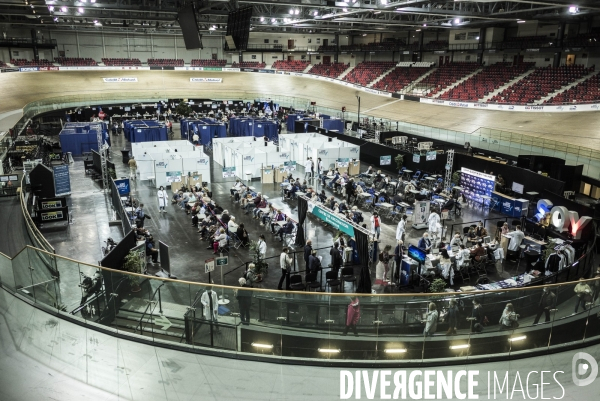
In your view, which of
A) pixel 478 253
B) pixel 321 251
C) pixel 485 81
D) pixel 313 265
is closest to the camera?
pixel 313 265

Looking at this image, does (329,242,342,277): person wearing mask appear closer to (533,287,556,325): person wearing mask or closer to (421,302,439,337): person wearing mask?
(421,302,439,337): person wearing mask

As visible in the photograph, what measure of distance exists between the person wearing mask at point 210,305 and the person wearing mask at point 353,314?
8.52ft

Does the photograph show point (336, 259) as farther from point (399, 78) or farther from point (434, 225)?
point (399, 78)

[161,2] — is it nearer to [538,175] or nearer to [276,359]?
[538,175]

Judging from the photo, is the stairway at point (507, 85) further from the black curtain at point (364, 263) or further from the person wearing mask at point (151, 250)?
the person wearing mask at point (151, 250)

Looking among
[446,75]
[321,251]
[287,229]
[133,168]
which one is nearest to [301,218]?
[287,229]

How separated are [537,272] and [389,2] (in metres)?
17.4

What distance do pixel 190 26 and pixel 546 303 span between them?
756 inches

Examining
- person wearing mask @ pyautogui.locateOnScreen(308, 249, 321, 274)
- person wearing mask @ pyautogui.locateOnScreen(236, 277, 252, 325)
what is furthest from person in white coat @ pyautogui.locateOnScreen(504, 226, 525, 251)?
person wearing mask @ pyautogui.locateOnScreen(236, 277, 252, 325)

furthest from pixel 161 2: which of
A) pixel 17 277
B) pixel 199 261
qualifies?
pixel 17 277

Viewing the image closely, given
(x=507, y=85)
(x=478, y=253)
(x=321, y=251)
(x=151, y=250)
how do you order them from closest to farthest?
(x=478, y=253) → (x=151, y=250) → (x=321, y=251) → (x=507, y=85)

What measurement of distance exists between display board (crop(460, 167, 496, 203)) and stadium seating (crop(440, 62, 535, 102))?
16143 mm

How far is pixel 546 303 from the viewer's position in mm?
8992

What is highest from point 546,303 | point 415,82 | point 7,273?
point 415,82
